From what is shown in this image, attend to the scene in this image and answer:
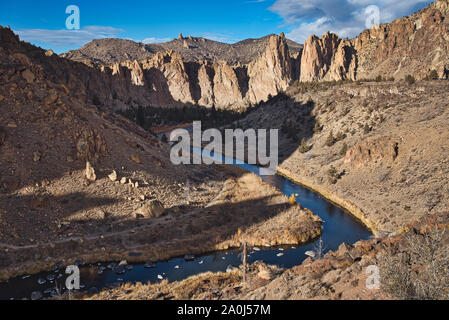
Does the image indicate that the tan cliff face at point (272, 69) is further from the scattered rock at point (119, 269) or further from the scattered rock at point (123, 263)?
the scattered rock at point (119, 269)

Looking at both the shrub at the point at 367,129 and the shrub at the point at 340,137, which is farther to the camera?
the shrub at the point at 340,137

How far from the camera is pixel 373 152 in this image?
1425 inches

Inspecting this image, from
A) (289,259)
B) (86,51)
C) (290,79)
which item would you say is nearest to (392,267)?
(289,259)

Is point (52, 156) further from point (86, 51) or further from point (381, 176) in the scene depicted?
point (86, 51)

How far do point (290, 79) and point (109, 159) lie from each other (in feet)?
321

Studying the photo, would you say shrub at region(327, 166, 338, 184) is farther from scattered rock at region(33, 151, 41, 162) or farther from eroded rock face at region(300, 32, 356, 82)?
eroded rock face at region(300, 32, 356, 82)

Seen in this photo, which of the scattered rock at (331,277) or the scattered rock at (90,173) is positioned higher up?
the scattered rock at (90,173)

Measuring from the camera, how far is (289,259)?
2208 centimetres

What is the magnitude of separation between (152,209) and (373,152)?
2598 cm

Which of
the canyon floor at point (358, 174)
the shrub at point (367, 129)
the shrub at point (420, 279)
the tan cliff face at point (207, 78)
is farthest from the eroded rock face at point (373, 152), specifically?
the tan cliff face at point (207, 78)

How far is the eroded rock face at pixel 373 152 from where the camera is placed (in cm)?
3478

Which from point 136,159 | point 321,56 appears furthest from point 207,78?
point 136,159

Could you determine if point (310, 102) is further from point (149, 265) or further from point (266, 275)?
point (266, 275)

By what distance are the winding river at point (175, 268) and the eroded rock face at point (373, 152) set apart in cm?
973
